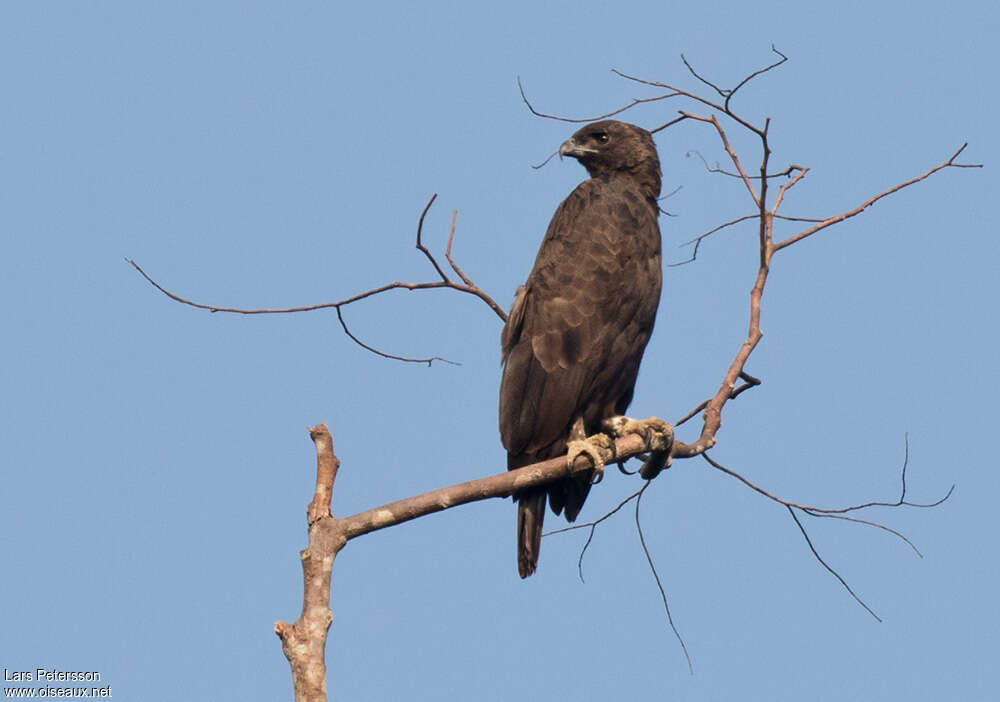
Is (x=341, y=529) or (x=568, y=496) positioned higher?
(x=568, y=496)

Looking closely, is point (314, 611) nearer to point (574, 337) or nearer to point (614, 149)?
point (574, 337)

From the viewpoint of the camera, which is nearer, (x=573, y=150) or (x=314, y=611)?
(x=314, y=611)

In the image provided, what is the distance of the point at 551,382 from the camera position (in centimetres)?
656

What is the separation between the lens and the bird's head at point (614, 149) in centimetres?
741

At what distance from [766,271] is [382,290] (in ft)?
6.47

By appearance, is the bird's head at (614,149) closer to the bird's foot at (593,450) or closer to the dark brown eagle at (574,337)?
the dark brown eagle at (574,337)

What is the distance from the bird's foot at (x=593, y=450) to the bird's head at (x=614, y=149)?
6.24 feet

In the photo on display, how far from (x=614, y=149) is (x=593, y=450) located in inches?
85.4

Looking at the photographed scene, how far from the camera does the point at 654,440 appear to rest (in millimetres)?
5996

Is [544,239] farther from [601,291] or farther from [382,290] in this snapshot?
[382,290]

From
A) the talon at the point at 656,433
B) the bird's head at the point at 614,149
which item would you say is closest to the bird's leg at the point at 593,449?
the talon at the point at 656,433

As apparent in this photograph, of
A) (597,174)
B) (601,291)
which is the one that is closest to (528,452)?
(601,291)

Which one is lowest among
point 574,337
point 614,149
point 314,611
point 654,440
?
point 314,611

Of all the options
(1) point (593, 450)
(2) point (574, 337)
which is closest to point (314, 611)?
(1) point (593, 450)
